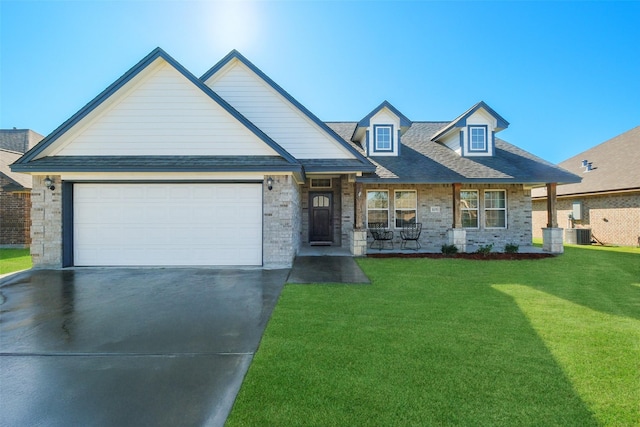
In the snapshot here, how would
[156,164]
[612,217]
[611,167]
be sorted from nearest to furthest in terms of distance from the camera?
1. [156,164]
2. [612,217]
3. [611,167]

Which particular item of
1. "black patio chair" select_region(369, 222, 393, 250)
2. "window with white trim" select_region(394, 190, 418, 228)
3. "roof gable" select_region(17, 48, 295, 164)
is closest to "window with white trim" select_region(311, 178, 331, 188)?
"black patio chair" select_region(369, 222, 393, 250)

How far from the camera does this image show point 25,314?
16.0 ft

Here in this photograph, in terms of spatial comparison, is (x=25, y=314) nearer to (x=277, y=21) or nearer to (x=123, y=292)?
(x=123, y=292)

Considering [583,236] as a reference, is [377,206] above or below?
above

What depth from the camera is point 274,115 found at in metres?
10.5

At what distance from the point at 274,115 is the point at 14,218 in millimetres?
15656

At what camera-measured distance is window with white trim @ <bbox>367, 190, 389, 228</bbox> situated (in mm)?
12883

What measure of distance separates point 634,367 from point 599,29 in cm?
1834

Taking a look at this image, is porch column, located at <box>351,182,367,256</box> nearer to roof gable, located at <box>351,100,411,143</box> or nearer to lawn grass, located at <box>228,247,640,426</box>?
roof gable, located at <box>351,100,411,143</box>

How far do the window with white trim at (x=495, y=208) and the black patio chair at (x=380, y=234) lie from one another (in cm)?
468

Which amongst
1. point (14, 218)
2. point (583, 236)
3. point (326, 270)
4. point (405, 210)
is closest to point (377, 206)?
point (405, 210)

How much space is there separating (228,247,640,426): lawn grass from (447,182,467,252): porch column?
17.3 feet

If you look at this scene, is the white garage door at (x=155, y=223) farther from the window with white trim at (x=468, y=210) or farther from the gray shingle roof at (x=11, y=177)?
the window with white trim at (x=468, y=210)

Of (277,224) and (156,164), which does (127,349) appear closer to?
(277,224)
